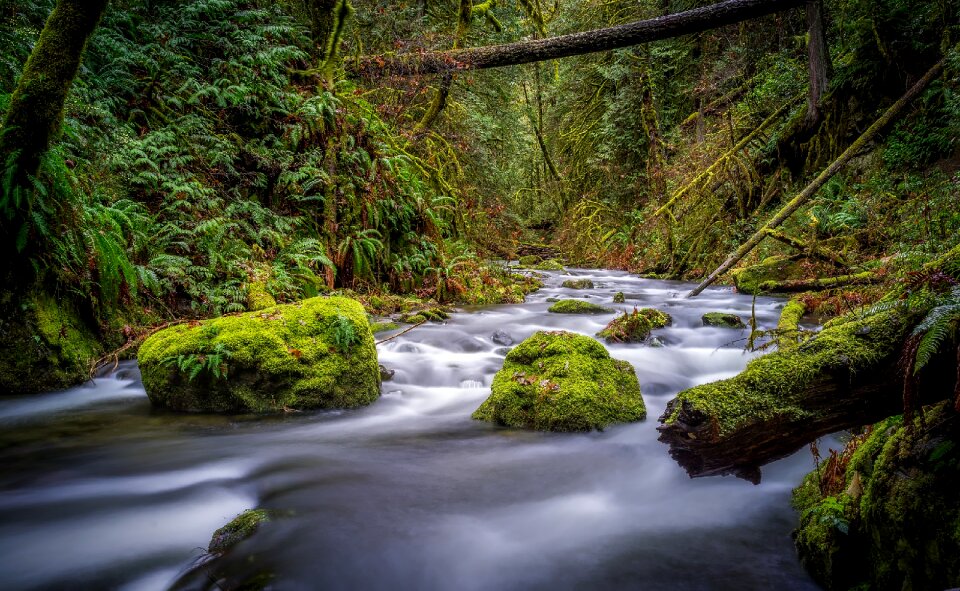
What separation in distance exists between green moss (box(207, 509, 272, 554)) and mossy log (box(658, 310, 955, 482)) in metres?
2.25

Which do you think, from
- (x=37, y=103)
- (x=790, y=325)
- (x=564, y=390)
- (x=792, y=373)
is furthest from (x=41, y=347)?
(x=790, y=325)

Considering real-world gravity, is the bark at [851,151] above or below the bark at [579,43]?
below

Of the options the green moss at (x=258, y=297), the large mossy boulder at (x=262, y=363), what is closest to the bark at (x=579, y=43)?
the green moss at (x=258, y=297)

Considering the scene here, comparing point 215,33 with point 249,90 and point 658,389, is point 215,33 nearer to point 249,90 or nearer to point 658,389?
point 249,90

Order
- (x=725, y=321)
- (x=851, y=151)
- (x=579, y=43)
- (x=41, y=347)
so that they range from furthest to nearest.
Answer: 1. (x=579, y=43)
2. (x=851, y=151)
3. (x=725, y=321)
4. (x=41, y=347)

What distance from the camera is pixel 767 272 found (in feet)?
26.5

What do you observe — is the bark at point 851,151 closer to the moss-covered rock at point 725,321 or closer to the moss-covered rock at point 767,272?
the moss-covered rock at point 725,321

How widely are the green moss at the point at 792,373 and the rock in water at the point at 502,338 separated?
181 inches

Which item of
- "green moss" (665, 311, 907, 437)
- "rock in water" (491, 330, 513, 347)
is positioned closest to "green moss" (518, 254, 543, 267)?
"rock in water" (491, 330, 513, 347)

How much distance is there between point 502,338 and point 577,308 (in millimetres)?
2077

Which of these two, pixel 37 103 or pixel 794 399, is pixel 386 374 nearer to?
pixel 37 103

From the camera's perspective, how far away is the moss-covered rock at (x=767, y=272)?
7695 mm

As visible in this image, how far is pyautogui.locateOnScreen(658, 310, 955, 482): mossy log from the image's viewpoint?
6.34 feet

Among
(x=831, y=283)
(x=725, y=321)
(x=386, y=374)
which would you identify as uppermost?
(x=831, y=283)
